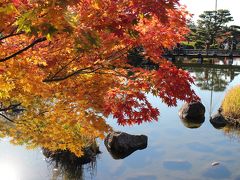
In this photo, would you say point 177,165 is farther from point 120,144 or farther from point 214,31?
point 214,31

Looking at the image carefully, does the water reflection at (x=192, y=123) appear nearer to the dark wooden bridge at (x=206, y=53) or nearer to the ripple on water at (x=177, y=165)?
the ripple on water at (x=177, y=165)

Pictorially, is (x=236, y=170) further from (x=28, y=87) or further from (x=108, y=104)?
(x=28, y=87)

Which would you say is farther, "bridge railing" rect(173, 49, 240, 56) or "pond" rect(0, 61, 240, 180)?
"bridge railing" rect(173, 49, 240, 56)

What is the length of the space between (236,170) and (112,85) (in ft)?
28.7

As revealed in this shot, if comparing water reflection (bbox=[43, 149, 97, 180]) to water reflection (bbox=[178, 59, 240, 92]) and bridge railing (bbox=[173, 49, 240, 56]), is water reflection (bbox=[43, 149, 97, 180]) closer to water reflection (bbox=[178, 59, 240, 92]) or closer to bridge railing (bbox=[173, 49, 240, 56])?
water reflection (bbox=[178, 59, 240, 92])

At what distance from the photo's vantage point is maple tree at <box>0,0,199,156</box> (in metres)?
4.92

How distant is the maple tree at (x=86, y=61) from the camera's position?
16.1 ft

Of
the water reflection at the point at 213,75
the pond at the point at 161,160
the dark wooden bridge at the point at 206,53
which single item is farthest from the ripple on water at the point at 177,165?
the dark wooden bridge at the point at 206,53

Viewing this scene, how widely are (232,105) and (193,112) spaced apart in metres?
2.66

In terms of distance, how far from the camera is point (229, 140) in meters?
18.5

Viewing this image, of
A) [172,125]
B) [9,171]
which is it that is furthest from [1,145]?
[172,125]

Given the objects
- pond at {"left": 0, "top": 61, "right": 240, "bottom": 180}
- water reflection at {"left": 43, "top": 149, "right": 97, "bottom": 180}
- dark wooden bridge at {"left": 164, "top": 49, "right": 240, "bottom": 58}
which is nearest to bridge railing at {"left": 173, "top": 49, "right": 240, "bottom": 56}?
dark wooden bridge at {"left": 164, "top": 49, "right": 240, "bottom": 58}

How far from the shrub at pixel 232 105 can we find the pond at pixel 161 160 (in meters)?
1.51

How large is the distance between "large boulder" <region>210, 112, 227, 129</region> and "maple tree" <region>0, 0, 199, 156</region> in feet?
44.4
